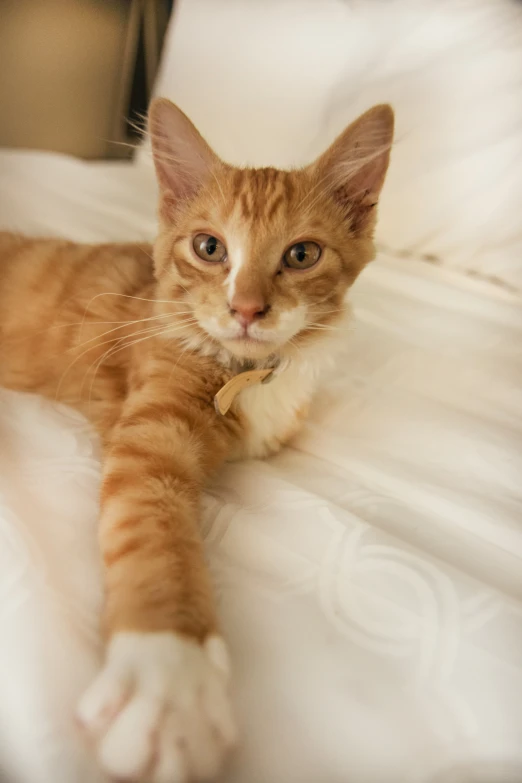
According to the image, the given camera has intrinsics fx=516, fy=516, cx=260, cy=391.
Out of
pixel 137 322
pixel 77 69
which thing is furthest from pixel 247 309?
pixel 77 69

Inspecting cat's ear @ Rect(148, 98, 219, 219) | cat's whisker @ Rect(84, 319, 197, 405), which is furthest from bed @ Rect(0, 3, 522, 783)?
cat's ear @ Rect(148, 98, 219, 219)

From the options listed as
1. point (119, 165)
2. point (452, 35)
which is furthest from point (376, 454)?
point (119, 165)

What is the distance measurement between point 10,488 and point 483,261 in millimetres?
1448

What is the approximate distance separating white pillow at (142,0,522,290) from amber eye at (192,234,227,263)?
33.5 inches

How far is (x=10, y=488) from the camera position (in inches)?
28.7

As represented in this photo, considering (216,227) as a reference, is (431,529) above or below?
below

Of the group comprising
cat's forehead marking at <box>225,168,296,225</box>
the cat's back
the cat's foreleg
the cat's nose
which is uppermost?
cat's forehead marking at <box>225,168,296,225</box>

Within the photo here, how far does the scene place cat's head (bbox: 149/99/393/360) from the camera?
0.87 metres

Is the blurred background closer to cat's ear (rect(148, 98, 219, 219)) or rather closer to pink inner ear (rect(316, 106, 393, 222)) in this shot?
cat's ear (rect(148, 98, 219, 219))

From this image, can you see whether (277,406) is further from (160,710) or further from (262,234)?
(160,710)

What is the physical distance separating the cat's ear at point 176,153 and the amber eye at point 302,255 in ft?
0.85

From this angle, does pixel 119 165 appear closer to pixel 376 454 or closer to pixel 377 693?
pixel 376 454

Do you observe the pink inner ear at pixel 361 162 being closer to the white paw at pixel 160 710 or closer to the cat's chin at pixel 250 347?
the cat's chin at pixel 250 347

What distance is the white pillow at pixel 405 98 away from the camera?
1502 millimetres
